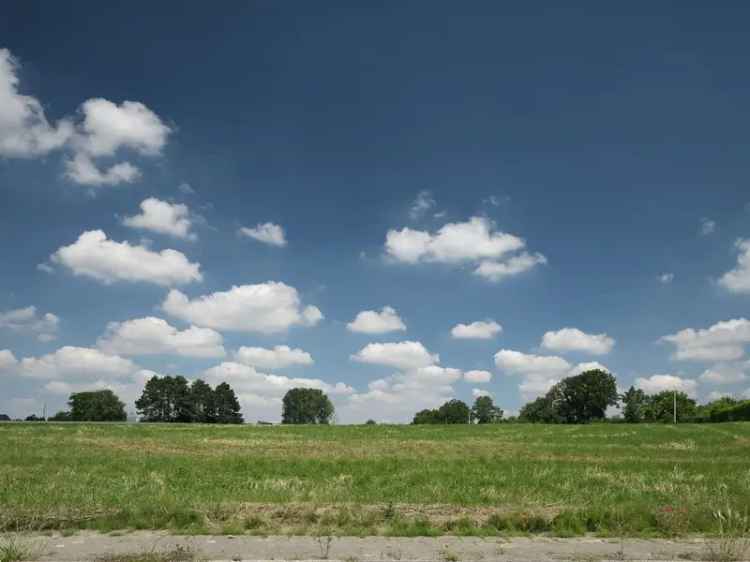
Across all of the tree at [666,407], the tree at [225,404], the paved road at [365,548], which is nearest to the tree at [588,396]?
the tree at [666,407]

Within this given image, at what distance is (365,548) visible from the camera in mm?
10844

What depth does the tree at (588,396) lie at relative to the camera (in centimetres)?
→ 17575

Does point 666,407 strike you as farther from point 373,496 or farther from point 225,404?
point 373,496

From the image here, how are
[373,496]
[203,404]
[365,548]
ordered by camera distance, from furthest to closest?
[203,404] < [373,496] < [365,548]

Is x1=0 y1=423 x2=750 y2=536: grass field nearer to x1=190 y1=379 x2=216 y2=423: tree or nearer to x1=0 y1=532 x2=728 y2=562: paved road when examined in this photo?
x1=0 y1=532 x2=728 y2=562: paved road

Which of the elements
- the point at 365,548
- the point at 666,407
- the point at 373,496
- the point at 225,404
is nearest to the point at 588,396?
the point at 666,407

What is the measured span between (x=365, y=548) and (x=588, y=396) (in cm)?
17851

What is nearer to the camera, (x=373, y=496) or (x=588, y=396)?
(x=373, y=496)

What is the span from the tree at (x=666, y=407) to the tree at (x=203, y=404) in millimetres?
126276

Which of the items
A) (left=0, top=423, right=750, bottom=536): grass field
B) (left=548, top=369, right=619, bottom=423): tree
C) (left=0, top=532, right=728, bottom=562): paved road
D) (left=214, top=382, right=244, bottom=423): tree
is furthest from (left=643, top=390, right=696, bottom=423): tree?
(left=0, top=532, right=728, bottom=562): paved road

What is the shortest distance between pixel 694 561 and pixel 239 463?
64.6ft

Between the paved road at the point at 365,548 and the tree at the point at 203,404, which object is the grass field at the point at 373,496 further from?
the tree at the point at 203,404

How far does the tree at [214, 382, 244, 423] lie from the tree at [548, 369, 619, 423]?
317 feet

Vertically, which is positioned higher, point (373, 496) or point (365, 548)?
point (365, 548)
